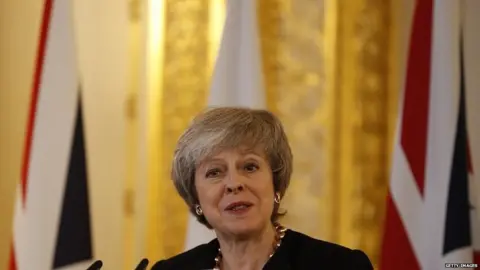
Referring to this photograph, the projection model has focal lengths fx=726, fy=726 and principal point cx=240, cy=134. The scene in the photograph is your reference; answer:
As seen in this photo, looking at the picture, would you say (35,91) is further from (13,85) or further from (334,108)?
(334,108)

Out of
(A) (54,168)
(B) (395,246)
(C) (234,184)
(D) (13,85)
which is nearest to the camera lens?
(C) (234,184)

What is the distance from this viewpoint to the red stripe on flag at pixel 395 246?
2254 millimetres

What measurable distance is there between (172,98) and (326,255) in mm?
1270

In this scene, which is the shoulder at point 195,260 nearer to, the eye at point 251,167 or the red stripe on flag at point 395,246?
the eye at point 251,167

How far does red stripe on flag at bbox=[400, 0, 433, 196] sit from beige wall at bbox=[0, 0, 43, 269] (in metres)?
1.57

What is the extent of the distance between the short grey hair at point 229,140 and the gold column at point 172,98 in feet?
3.29

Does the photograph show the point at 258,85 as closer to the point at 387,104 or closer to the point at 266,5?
the point at 266,5

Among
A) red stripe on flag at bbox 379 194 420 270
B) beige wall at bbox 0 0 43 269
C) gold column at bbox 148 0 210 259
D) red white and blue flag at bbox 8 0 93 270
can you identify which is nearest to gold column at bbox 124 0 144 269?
gold column at bbox 148 0 210 259

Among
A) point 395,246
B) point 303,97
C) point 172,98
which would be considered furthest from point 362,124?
point 172,98

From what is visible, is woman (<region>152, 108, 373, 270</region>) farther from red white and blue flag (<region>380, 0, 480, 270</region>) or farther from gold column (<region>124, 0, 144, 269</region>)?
gold column (<region>124, 0, 144, 269</region>)

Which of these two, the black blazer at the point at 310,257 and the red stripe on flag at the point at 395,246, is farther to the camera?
the red stripe on flag at the point at 395,246

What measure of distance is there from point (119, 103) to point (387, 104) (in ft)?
3.52

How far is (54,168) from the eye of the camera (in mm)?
2434

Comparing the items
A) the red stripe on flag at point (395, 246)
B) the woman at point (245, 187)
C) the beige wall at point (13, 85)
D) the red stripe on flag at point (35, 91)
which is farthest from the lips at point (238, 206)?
the beige wall at point (13, 85)
